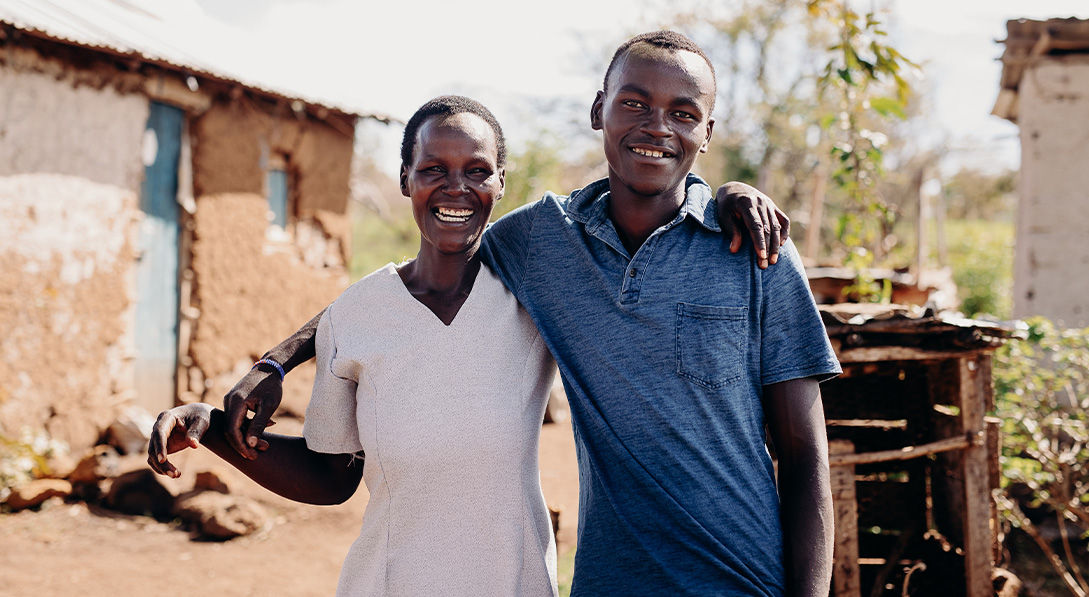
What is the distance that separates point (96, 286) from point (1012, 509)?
231 inches

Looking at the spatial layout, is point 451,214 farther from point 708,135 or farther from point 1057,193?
point 1057,193

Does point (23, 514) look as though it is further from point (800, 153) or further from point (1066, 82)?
point (800, 153)

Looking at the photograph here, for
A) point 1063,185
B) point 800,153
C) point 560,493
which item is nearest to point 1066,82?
point 1063,185

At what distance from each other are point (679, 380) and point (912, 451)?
65.6 inches

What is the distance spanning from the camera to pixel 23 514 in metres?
5.15

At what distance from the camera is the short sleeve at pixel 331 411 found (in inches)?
70.2

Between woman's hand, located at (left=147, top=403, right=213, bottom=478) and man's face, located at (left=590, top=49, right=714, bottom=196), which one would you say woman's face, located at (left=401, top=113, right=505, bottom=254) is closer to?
man's face, located at (left=590, top=49, right=714, bottom=196)

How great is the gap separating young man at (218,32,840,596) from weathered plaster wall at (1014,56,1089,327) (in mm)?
5405

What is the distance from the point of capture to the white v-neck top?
1.69 m

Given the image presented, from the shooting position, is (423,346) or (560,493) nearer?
(423,346)

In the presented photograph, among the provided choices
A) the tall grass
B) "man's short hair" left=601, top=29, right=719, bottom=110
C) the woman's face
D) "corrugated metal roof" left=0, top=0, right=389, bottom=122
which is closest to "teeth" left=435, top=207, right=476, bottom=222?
the woman's face

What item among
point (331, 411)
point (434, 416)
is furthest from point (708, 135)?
point (331, 411)

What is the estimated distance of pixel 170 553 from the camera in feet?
15.8

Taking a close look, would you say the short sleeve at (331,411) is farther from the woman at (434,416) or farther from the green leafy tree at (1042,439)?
the green leafy tree at (1042,439)
